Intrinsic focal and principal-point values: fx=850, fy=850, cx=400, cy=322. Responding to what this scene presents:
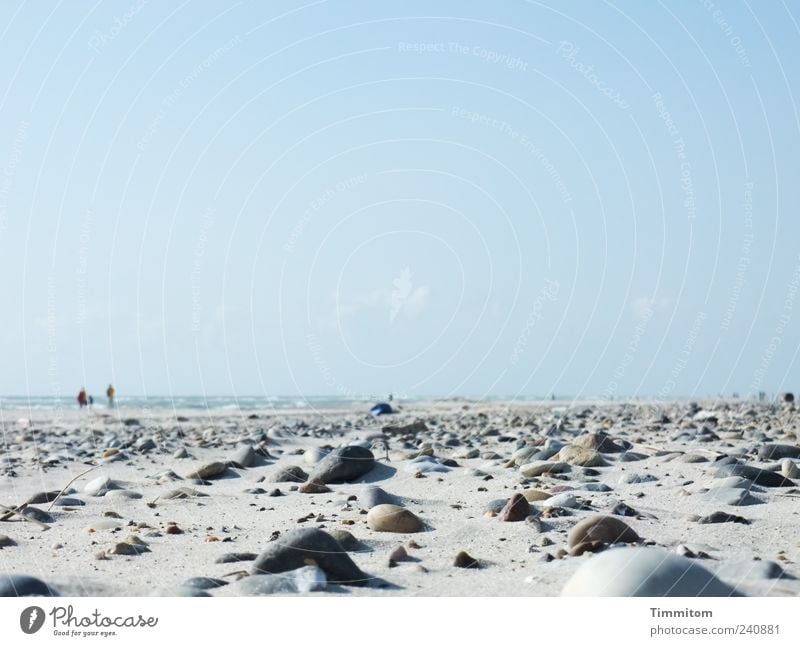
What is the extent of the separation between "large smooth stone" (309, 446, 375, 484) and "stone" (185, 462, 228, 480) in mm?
1201

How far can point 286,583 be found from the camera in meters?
3.65

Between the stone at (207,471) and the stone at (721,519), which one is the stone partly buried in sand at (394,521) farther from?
the stone at (207,471)

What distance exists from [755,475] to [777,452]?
1.55 metres

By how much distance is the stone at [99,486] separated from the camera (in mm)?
6680

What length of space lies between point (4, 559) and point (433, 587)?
230cm

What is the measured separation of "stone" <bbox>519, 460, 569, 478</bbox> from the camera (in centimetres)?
669

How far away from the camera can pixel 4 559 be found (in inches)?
173

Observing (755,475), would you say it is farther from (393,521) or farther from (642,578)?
(642,578)

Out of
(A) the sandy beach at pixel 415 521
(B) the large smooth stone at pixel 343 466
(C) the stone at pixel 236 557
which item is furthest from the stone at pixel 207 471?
(C) the stone at pixel 236 557

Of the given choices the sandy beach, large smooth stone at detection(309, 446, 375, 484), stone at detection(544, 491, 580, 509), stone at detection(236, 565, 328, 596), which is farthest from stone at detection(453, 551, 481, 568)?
large smooth stone at detection(309, 446, 375, 484)
